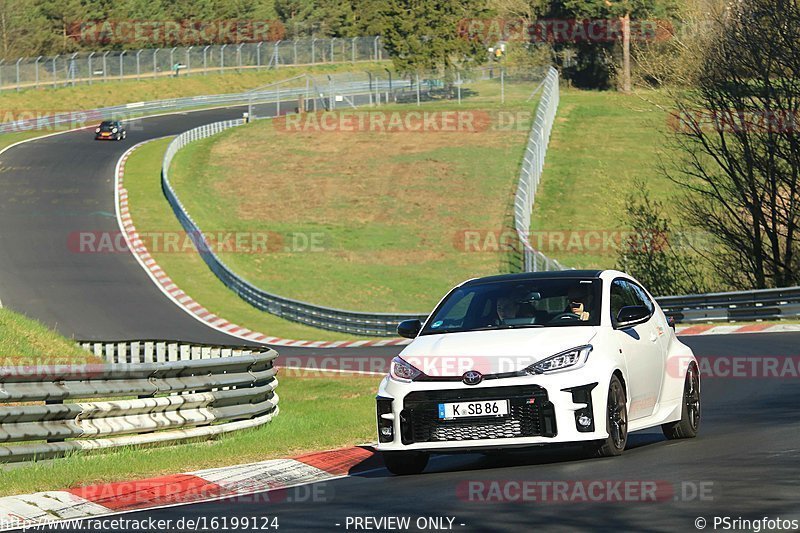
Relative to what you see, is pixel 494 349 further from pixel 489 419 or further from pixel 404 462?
pixel 404 462

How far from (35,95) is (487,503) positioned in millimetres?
86132

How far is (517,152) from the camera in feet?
207

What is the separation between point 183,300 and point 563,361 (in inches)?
1287

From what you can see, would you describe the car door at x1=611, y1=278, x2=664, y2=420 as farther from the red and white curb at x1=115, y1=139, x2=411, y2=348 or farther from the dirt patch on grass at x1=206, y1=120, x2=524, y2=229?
the dirt patch on grass at x1=206, y1=120, x2=524, y2=229

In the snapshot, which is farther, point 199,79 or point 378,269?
point 199,79

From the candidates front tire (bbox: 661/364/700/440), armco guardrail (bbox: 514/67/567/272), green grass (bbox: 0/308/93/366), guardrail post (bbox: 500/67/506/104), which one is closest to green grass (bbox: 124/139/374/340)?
armco guardrail (bbox: 514/67/567/272)

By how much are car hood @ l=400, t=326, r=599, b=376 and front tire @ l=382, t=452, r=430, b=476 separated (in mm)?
729

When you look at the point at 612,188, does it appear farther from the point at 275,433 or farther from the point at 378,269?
the point at 275,433

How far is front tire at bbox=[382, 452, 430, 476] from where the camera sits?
1038 cm

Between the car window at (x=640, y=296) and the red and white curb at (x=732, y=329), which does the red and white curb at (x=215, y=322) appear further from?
the car window at (x=640, y=296)

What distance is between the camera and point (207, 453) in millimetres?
11758

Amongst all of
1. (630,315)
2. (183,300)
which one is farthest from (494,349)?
(183,300)

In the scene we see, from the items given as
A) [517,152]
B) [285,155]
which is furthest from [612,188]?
[285,155]

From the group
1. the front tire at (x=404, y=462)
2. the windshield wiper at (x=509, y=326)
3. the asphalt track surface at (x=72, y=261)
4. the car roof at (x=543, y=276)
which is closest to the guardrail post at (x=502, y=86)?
the asphalt track surface at (x=72, y=261)
